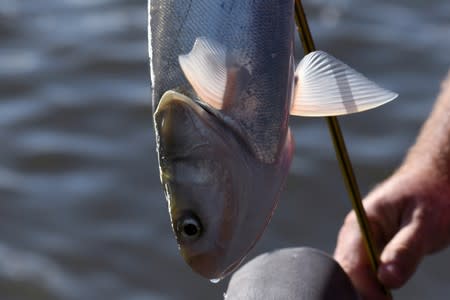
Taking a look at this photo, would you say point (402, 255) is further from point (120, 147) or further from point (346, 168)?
point (120, 147)

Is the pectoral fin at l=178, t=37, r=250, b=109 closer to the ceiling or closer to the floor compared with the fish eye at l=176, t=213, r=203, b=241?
closer to the ceiling

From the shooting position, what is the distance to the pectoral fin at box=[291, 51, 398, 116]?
1521 millimetres

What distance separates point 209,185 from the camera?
141 cm

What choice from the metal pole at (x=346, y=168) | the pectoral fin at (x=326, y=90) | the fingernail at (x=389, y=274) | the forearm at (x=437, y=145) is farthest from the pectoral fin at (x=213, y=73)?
the forearm at (x=437, y=145)

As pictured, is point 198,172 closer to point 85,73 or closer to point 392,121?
point 392,121

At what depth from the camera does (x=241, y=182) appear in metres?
1.43

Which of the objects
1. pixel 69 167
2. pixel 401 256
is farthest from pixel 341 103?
pixel 69 167

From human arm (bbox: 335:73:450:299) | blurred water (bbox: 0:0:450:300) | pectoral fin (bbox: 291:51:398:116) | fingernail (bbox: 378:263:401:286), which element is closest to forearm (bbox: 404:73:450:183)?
human arm (bbox: 335:73:450:299)

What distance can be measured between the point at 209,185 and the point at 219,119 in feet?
0.33

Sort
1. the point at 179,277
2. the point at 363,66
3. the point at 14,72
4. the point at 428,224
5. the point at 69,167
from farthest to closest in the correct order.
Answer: the point at 14,72
the point at 363,66
the point at 69,167
the point at 179,277
the point at 428,224

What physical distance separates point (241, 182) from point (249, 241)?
0.09 metres

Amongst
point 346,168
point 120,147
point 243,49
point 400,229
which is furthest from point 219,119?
point 120,147

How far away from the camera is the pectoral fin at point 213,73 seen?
1.37 metres

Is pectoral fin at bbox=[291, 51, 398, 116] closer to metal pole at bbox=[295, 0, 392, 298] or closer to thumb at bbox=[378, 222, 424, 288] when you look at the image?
metal pole at bbox=[295, 0, 392, 298]
